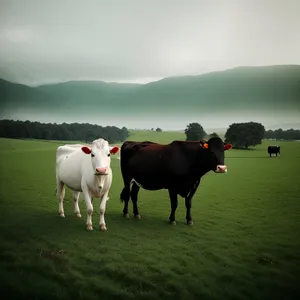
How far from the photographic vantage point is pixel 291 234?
4078mm

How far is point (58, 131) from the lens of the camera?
6340 millimetres

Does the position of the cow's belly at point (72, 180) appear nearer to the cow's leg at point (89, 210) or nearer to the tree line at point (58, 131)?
the cow's leg at point (89, 210)

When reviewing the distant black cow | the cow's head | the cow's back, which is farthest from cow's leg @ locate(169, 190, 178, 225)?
the distant black cow

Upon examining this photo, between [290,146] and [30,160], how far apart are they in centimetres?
679

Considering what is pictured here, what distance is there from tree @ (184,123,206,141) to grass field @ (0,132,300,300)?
26 cm

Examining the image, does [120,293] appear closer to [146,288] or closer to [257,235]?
[146,288]

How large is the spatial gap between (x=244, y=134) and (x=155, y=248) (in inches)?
148

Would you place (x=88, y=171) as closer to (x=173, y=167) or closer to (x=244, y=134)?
(x=173, y=167)

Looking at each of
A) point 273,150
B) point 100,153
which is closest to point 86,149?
point 100,153

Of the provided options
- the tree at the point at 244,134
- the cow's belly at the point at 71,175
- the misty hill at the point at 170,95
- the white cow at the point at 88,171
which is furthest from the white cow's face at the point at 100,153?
the tree at the point at 244,134

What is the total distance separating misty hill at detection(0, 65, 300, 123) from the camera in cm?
590

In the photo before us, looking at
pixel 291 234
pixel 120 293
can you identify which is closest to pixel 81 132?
pixel 120 293

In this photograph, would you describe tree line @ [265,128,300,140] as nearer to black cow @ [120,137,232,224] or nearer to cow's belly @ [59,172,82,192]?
black cow @ [120,137,232,224]

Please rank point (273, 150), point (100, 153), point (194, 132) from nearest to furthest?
point (100, 153), point (194, 132), point (273, 150)
